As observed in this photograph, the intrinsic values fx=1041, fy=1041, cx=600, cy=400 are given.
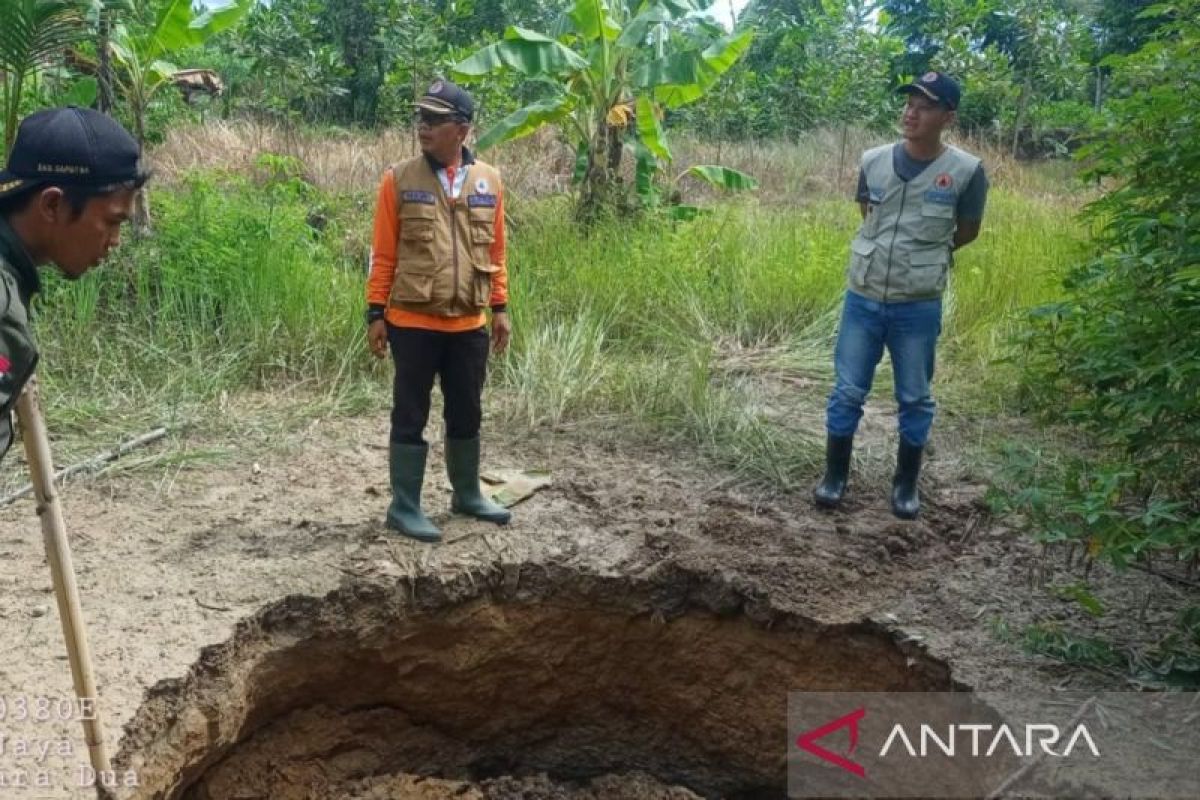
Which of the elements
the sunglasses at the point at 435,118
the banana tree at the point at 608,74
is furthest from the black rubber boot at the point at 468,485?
the banana tree at the point at 608,74

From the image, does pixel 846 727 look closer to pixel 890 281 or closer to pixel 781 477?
pixel 781 477

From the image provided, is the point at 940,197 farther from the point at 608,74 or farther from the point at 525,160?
the point at 525,160

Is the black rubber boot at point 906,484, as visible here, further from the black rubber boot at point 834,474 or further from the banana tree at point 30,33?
the banana tree at point 30,33

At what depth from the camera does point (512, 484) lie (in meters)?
5.22

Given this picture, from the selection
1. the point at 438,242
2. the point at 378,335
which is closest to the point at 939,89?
the point at 438,242

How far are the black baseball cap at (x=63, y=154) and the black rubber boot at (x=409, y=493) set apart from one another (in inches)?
92.5

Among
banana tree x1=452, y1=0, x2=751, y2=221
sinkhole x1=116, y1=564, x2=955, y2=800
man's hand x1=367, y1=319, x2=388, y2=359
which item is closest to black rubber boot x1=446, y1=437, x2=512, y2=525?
sinkhole x1=116, y1=564, x2=955, y2=800

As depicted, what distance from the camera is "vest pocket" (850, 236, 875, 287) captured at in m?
4.69

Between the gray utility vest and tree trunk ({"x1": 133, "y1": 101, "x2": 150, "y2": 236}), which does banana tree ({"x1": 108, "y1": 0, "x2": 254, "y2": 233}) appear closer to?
tree trunk ({"x1": 133, "y1": 101, "x2": 150, "y2": 236})

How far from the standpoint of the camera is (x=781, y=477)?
17.6 ft

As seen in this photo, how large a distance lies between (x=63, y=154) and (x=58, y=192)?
81 millimetres

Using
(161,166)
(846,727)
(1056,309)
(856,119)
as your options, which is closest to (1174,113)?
(1056,309)

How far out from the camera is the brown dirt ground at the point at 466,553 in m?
3.64

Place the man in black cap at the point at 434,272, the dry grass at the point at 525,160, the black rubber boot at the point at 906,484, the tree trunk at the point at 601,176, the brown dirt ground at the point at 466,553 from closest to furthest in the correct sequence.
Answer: the brown dirt ground at the point at 466,553
the man in black cap at the point at 434,272
the black rubber boot at the point at 906,484
the tree trunk at the point at 601,176
the dry grass at the point at 525,160
